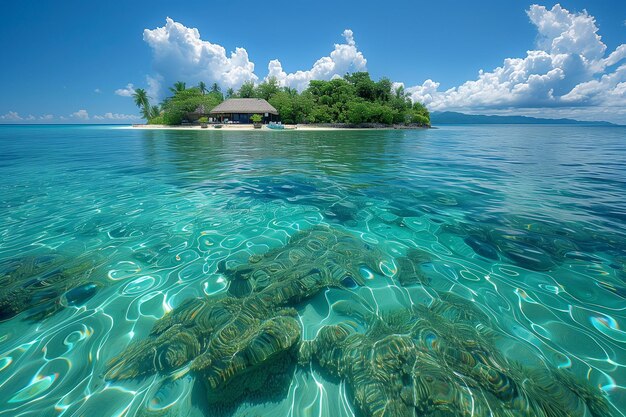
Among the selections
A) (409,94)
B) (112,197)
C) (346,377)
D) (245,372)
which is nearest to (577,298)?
(346,377)

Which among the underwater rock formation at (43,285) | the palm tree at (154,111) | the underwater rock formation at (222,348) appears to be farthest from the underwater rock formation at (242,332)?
the palm tree at (154,111)

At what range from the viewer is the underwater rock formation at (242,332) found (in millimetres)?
1845

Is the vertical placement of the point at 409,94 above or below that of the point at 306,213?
above

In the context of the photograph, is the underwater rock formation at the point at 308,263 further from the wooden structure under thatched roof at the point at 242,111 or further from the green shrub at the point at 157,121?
the green shrub at the point at 157,121

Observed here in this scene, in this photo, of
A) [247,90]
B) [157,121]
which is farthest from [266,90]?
[157,121]

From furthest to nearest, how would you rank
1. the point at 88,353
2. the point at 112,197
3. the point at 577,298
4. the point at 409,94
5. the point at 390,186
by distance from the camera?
the point at 409,94
the point at 390,186
the point at 112,197
the point at 577,298
the point at 88,353

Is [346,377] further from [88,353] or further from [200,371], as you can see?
[88,353]

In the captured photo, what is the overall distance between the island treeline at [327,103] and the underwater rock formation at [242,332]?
151 feet

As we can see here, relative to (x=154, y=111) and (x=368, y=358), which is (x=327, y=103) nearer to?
(x=154, y=111)

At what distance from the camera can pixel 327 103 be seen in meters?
49.1

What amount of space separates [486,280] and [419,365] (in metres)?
1.73

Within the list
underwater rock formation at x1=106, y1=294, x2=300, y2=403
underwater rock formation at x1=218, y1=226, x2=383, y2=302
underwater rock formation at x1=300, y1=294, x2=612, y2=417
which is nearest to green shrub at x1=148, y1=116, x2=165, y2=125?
underwater rock formation at x1=218, y1=226, x2=383, y2=302

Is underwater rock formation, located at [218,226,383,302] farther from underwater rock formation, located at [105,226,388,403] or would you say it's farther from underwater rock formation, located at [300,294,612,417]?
underwater rock formation, located at [300,294,612,417]

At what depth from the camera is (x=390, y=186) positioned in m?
7.10
